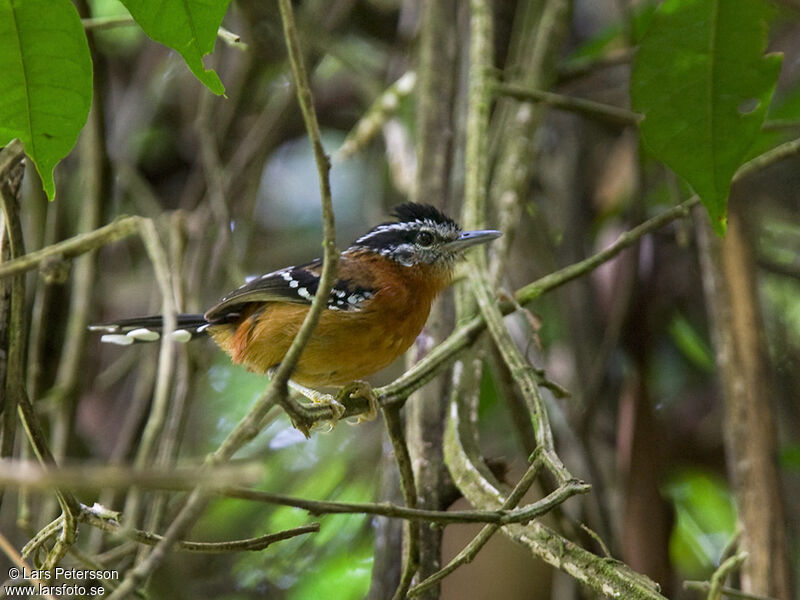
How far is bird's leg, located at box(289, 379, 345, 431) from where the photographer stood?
A: 264 cm

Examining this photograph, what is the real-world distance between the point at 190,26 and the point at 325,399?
141cm

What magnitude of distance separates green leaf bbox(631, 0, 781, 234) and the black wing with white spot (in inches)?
55.5

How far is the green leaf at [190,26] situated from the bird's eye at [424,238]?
A: 180cm

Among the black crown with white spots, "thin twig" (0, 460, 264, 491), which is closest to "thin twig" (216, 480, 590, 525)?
"thin twig" (0, 460, 264, 491)

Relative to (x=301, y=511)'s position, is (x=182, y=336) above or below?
above

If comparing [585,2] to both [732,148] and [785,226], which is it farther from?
[732,148]

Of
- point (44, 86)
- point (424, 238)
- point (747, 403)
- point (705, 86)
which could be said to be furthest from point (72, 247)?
point (747, 403)

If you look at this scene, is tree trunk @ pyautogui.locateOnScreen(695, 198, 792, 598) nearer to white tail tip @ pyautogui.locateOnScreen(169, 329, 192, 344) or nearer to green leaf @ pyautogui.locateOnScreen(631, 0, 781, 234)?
green leaf @ pyautogui.locateOnScreen(631, 0, 781, 234)

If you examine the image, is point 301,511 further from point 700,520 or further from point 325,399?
point 700,520

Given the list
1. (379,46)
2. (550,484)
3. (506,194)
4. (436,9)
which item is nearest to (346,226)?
(379,46)

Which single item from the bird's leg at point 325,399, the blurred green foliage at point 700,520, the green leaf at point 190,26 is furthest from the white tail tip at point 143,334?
the blurred green foliage at point 700,520

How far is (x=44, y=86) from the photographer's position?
2082 mm

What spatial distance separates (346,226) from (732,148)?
3.63 metres

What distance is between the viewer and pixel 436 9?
4.38 m
